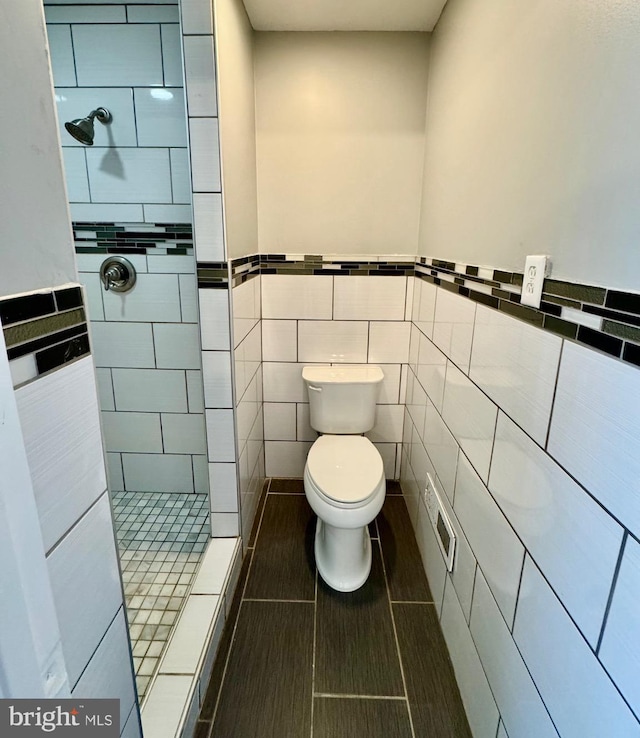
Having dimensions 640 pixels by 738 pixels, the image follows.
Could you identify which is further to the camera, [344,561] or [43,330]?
[344,561]

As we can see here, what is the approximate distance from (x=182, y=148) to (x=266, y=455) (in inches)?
65.2

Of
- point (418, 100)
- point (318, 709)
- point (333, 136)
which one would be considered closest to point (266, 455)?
point (318, 709)

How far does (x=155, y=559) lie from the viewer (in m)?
1.84

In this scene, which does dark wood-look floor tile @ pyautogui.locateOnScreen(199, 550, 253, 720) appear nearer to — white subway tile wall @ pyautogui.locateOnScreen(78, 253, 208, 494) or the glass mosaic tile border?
white subway tile wall @ pyautogui.locateOnScreen(78, 253, 208, 494)

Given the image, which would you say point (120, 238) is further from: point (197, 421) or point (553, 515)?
point (553, 515)

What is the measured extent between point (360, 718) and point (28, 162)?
1629 mm

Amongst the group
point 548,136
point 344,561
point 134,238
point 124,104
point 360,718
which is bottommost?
point 360,718

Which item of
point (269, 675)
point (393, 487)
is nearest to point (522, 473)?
point (269, 675)

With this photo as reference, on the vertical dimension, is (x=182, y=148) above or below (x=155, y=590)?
above

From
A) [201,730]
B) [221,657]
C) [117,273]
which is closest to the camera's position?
[201,730]

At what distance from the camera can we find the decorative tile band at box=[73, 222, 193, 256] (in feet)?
6.30

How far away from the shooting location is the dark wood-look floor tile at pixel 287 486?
93.5 inches

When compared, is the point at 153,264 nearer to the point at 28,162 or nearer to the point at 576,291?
the point at 28,162

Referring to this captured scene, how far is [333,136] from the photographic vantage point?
6.56ft
